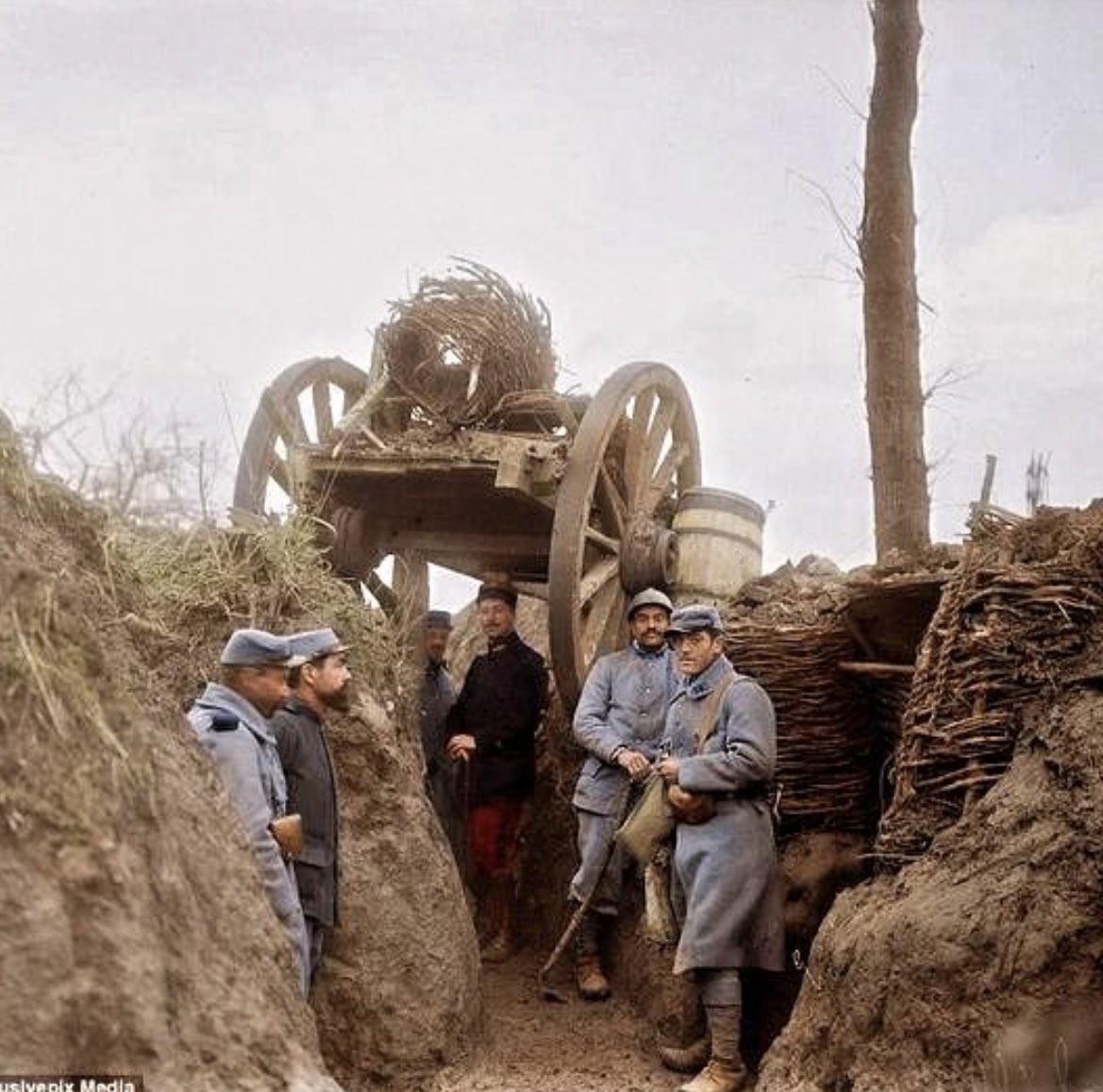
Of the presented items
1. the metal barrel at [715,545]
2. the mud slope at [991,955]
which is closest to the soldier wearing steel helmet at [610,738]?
the metal barrel at [715,545]

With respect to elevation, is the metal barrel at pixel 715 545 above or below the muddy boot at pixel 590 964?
above

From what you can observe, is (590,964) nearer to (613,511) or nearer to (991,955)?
(613,511)

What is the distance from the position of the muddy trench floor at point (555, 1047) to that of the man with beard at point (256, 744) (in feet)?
4.51

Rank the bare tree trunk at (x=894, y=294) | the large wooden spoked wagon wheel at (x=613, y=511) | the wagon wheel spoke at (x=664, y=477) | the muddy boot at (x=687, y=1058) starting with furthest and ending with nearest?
the bare tree trunk at (x=894, y=294) → the wagon wheel spoke at (x=664, y=477) → the large wooden spoked wagon wheel at (x=613, y=511) → the muddy boot at (x=687, y=1058)

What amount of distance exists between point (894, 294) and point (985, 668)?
185 inches

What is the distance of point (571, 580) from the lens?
6.48m

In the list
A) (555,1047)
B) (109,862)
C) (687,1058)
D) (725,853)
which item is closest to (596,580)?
(725,853)

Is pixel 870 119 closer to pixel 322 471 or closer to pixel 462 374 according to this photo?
pixel 462 374

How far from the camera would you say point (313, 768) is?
4.61m

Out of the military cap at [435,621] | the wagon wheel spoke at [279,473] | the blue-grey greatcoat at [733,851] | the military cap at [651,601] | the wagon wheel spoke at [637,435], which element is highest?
the wagon wheel spoke at [637,435]

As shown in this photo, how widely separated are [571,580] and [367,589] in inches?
59.6

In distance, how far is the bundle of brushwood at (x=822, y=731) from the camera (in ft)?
20.0

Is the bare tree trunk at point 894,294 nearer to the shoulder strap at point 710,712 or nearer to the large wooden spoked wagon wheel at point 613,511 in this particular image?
the large wooden spoked wagon wheel at point 613,511

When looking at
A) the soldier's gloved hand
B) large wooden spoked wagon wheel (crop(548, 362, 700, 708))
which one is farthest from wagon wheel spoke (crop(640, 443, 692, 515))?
the soldier's gloved hand
